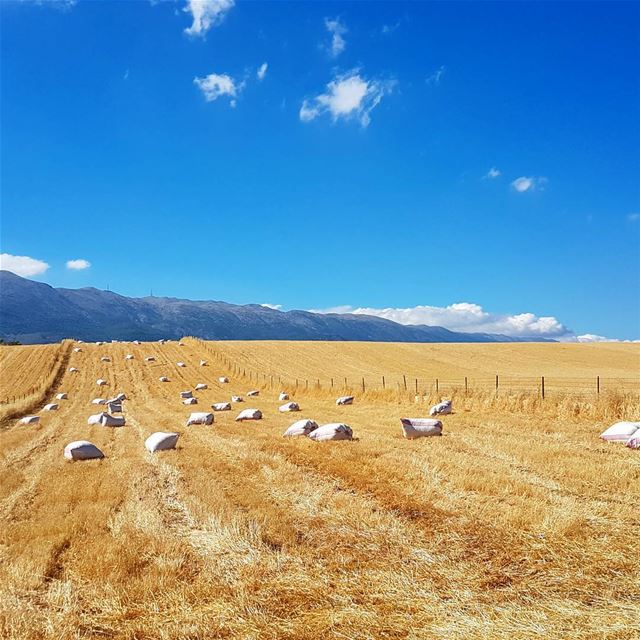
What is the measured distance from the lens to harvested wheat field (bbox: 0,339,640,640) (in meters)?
5.01

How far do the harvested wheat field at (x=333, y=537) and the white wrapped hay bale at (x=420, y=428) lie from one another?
1.38ft

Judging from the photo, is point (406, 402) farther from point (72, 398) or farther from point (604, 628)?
point (72, 398)

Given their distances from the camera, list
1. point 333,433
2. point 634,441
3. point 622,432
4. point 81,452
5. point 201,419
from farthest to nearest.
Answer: point 201,419
point 333,433
point 81,452
point 622,432
point 634,441

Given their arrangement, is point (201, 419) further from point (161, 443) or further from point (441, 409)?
point (441, 409)

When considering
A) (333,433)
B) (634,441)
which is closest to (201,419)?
(333,433)

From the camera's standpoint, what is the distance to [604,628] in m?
4.61

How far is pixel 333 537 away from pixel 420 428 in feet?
31.9

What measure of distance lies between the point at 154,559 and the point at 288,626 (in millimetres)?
2628

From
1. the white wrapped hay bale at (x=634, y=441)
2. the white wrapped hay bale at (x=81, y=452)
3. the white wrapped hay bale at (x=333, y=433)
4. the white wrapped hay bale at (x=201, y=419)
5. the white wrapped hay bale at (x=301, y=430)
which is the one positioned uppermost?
the white wrapped hay bale at (x=634, y=441)

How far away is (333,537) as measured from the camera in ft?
23.8

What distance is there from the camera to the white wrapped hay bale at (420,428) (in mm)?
16312

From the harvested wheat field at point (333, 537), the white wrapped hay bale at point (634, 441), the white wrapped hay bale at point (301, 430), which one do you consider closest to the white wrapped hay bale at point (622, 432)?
the white wrapped hay bale at point (634, 441)

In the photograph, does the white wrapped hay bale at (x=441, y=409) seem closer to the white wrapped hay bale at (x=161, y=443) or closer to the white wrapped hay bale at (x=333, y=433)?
the white wrapped hay bale at (x=333, y=433)

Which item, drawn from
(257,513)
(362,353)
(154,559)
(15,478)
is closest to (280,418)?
(15,478)
